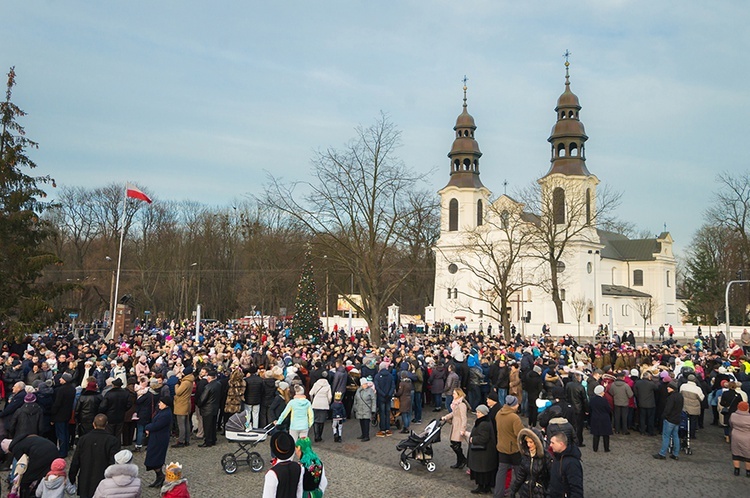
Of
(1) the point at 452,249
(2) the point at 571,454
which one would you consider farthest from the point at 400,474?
(1) the point at 452,249

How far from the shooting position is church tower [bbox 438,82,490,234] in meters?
61.3

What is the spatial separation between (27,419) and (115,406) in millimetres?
1479

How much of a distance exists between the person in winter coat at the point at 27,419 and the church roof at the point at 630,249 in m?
69.0

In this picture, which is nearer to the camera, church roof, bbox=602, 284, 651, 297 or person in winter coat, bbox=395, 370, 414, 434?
person in winter coat, bbox=395, 370, 414, 434

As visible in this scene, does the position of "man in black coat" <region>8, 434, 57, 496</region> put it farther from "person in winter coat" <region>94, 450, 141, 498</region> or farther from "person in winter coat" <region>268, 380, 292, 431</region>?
"person in winter coat" <region>268, 380, 292, 431</region>

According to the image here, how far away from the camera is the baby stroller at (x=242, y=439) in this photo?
9961 millimetres

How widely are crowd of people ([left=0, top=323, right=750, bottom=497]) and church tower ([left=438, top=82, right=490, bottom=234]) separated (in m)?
43.1

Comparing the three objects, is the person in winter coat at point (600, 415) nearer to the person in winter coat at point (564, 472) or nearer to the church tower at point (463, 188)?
the person in winter coat at point (564, 472)

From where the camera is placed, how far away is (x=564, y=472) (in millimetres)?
6422

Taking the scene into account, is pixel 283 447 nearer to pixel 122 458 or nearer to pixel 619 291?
pixel 122 458

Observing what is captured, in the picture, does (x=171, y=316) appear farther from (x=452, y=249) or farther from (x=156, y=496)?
(x=156, y=496)

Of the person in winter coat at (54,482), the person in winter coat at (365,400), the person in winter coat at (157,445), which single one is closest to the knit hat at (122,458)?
the person in winter coat at (54,482)

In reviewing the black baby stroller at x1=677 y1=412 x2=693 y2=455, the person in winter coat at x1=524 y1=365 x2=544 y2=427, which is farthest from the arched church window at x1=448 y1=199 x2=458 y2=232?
the black baby stroller at x1=677 y1=412 x2=693 y2=455

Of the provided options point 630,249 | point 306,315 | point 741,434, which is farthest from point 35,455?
point 630,249
